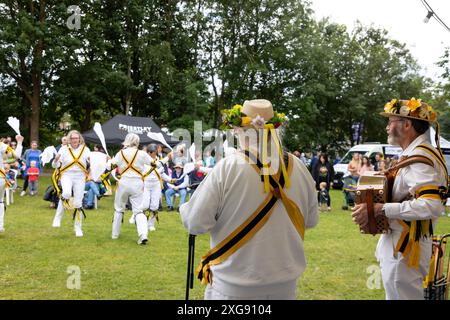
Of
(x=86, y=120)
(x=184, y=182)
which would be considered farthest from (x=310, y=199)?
(x=86, y=120)

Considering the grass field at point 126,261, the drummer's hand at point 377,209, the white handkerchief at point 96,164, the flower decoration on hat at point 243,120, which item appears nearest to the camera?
the flower decoration on hat at point 243,120

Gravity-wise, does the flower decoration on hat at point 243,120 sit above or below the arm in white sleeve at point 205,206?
above

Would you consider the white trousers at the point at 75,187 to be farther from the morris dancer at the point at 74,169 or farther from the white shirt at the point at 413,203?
the white shirt at the point at 413,203

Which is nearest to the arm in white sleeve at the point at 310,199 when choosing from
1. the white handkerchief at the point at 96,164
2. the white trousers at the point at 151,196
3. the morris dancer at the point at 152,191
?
the white handkerchief at the point at 96,164

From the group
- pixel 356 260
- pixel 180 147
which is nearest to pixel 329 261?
pixel 356 260

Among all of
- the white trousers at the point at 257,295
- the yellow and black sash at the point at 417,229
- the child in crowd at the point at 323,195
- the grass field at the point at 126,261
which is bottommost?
the grass field at the point at 126,261

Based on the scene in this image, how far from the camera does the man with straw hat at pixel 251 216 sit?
2.82 meters

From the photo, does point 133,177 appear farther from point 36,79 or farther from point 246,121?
point 36,79

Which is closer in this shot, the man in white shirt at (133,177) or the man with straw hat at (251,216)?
the man with straw hat at (251,216)

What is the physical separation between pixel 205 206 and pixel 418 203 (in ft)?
4.81

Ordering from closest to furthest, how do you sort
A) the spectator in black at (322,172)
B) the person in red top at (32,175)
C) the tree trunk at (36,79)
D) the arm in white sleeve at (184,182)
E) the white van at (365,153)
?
the arm in white sleeve at (184,182)
the spectator in black at (322,172)
the person in red top at (32,175)
the white van at (365,153)
the tree trunk at (36,79)

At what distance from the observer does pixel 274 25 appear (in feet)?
97.7

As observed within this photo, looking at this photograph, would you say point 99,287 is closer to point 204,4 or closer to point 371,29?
point 204,4

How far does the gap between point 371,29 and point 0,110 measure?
29719 millimetres
